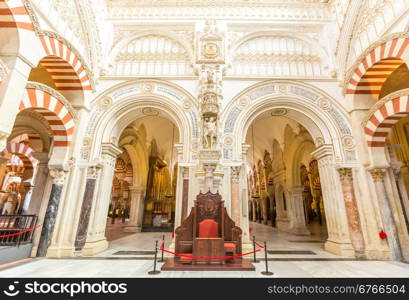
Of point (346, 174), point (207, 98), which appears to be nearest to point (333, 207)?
point (346, 174)

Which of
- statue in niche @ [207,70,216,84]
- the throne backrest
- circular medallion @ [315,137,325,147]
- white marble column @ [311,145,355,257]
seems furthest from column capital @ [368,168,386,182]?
statue in niche @ [207,70,216,84]

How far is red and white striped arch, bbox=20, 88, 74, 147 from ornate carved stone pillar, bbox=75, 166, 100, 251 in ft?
3.88

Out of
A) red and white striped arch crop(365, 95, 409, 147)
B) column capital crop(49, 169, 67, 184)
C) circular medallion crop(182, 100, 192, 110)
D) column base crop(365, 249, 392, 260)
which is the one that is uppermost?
circular medallion crop(182, 100, 192, 110)

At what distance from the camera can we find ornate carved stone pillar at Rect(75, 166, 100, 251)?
5.53 metres

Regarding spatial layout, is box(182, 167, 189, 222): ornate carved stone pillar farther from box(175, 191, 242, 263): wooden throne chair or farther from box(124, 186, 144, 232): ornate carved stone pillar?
box(124, 186, 144, 232): ornate carved stone pillar

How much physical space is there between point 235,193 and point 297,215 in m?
6.52

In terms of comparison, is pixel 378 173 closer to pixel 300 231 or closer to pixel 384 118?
pixel 384 118

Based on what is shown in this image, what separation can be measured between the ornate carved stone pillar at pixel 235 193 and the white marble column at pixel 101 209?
13.9ft

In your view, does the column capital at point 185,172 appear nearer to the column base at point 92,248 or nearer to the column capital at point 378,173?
the column base at point 92,248

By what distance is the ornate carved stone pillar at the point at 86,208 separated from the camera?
5.53 meters

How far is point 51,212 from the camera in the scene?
17.9ft

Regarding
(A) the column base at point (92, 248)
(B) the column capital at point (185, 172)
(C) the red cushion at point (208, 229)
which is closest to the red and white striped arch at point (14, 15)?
(B) the column capital at point (185, 172)

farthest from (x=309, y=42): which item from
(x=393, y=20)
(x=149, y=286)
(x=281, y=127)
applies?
(x=149, y=286)

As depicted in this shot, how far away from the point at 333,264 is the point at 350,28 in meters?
7.77
